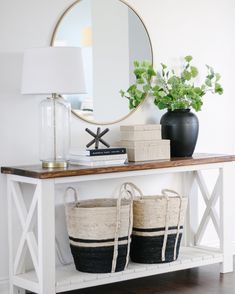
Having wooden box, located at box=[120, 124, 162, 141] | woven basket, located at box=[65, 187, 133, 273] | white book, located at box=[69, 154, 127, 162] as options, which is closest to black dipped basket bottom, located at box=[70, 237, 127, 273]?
woven basket, located at box=[65, 187, 133, 273]

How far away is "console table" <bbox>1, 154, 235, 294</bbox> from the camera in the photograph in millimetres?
3434

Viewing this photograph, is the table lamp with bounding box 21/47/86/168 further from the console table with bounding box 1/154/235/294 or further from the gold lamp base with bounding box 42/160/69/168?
the console table with bounding box 1/154/235/294

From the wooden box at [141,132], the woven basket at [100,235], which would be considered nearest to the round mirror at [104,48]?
the wooden box at [141,132]

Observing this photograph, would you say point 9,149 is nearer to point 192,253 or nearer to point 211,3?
point 192,253

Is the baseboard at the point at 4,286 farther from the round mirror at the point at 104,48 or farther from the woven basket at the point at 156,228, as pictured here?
the round mirror at the point at 104,48

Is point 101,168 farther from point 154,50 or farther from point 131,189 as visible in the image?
point 154,50

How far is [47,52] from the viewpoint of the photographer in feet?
11.5

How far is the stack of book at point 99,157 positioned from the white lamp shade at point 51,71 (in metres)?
0.36

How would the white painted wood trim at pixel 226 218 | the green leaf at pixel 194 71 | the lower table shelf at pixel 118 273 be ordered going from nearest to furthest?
the lower table shelf at pixel 118 273 < the white painted wood trim at pixel 226 218 < the green leaf at pixel 194 71

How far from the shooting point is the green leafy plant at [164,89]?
13.8ft

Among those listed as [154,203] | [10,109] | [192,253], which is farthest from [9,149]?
[192,253]

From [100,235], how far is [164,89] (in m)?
1.17

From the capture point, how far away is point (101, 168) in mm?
3588

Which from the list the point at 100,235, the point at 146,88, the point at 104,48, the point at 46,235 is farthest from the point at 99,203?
the point at 104,48
